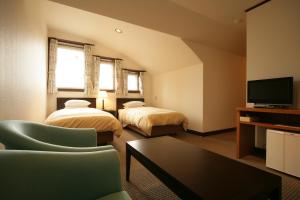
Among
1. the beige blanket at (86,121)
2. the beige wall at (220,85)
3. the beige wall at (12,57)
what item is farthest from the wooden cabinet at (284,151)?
the beige wall at (12,57)

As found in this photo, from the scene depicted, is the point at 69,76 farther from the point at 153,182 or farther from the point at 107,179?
the point at 107,179

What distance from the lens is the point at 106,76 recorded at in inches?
205

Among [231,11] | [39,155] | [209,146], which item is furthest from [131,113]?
[39,155]

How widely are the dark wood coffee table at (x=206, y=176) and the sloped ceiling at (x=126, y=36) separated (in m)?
2.89

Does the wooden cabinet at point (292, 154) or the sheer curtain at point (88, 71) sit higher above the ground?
the sheer curtain at point (88, 71)

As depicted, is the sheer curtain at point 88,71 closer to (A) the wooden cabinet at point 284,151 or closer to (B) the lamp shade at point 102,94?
(B) the lamp shade at point 102,94

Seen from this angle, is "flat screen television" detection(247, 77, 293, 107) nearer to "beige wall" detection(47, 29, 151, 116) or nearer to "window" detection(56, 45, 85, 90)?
"beige wall" detection(47, 29, 151, 116)

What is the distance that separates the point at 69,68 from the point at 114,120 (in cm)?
275

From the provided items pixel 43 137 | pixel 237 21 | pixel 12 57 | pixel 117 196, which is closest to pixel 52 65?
pixel 12 57

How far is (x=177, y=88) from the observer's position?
4.81 meters

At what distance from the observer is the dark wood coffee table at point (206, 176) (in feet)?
2.94

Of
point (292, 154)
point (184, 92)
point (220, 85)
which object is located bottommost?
point (292, 154)

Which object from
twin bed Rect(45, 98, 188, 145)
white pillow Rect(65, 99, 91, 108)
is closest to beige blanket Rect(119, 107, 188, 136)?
twin bed Rect(45, 98, 188, 145)

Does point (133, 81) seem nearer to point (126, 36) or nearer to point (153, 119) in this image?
point (126, 36)
